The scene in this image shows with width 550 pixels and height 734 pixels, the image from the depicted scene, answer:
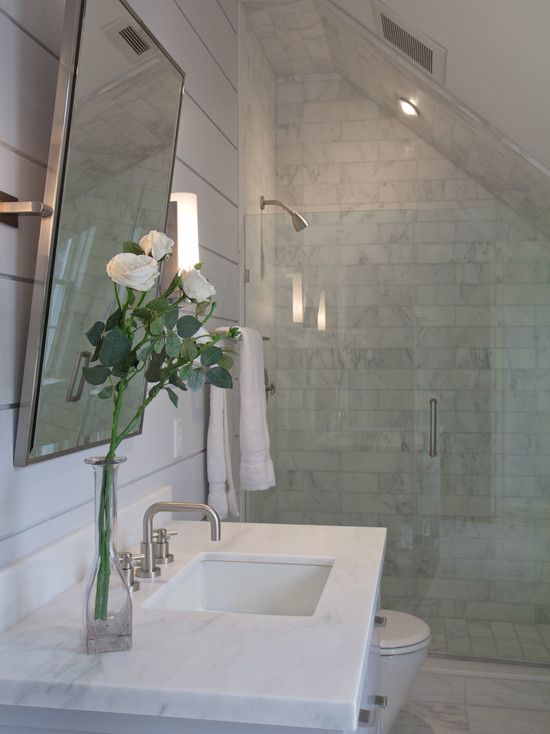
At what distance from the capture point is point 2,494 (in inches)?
49.9

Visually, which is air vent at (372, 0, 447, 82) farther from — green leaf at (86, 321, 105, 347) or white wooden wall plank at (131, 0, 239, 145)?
green leaf at (86, 321, 105, 347)

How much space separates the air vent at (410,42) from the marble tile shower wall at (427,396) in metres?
0.60

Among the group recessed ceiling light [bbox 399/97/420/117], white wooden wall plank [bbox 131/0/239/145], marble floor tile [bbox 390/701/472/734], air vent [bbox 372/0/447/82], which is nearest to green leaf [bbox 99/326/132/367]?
white wooden wall plank [bbox 131/0/239/145]

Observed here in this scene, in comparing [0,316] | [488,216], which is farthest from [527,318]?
[0,316]

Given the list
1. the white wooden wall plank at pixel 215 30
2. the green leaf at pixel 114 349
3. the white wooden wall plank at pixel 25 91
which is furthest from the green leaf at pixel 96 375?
the white wooden wall plank at pixel 215 30

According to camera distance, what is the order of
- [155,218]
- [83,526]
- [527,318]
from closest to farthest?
[83,526] < [155,218] < [527,318]

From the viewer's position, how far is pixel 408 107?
3.58 m

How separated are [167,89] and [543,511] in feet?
7.28

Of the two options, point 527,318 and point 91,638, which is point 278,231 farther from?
point 91,638

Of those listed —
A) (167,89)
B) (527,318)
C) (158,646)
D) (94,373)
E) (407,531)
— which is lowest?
(407,531)

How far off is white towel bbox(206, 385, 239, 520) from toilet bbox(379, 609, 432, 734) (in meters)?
0.62

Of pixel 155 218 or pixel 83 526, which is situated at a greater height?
pixel 155 218

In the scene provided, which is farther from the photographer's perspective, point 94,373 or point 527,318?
point 527,318

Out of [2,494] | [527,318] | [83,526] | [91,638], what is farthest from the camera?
A: [527,318]
